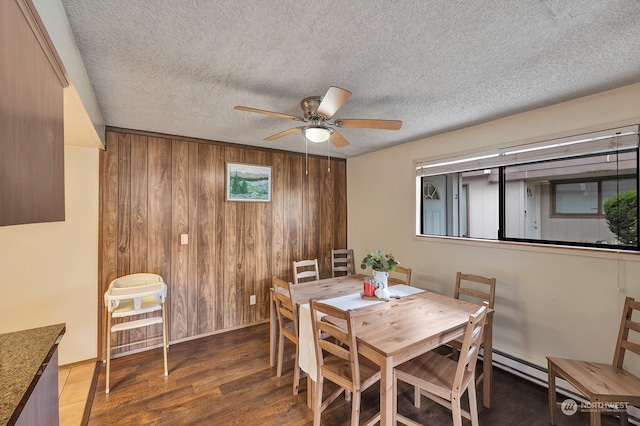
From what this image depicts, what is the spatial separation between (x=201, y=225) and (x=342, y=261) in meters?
2.04

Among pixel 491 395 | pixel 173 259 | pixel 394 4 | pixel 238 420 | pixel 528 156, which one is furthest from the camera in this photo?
pixel 173 259

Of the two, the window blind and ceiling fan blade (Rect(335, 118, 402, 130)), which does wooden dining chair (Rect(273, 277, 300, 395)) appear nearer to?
ceiling fan blade (Rect(335, 118, 402, 130))

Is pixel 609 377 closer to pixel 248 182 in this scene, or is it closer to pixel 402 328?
pixel 402 328

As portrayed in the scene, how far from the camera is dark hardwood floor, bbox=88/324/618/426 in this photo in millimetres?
1972

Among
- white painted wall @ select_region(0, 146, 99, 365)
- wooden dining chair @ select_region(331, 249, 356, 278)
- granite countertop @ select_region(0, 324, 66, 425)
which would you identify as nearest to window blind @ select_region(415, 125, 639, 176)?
wooden dining chair @ select_region(331, 249, 356, 278)

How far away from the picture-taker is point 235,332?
3.39m

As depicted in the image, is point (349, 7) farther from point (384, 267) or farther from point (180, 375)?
point (180, 375)

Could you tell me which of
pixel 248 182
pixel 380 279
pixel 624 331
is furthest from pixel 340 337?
pixel 248 182

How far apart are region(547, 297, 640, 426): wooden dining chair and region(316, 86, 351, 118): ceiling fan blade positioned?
2232mm

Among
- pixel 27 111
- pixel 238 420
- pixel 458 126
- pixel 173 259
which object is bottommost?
pixel 238 420

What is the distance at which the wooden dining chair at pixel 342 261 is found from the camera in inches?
160

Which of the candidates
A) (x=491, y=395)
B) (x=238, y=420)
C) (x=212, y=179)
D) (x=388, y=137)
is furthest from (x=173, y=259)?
(x=491, y=395)

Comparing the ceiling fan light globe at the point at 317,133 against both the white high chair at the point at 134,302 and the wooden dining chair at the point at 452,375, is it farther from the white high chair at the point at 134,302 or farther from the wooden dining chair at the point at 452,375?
the white high chair at the point at 134,302

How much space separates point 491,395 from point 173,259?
3.29 metres
